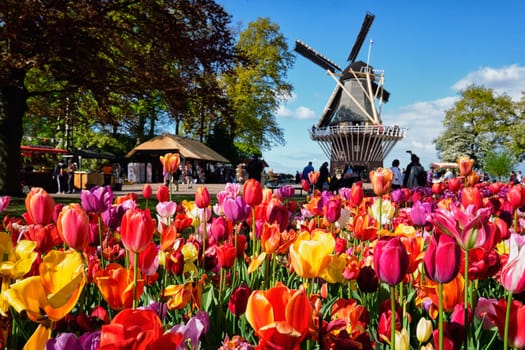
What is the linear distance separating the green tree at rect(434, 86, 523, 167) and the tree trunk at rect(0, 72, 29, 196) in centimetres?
4096

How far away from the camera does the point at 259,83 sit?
34219 mm

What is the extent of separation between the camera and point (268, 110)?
35.0 meters

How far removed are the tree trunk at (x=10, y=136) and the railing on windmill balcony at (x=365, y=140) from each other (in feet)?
91.6

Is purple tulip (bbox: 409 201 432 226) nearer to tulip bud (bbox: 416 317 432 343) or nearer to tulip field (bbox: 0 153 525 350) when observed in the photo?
tulip field (bbox: 0 153 525 350)

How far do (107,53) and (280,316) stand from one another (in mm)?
13122

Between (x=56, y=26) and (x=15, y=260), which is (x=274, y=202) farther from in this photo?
(x=56, y=26)

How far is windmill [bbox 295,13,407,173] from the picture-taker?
125 ft

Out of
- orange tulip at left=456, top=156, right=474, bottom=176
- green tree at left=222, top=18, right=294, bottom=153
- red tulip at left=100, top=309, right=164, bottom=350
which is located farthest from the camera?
green tree at left=222, top=18, right=294, bottom=153

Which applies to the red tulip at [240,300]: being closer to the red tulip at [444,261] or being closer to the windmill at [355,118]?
the red tulip at [444,261]

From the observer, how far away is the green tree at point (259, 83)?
3350cm

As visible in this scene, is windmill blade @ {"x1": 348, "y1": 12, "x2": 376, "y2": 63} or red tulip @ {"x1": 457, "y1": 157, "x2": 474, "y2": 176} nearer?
red tulip @ {"x1": 457, "y1": 157, "x2": 474, "y2": 176}

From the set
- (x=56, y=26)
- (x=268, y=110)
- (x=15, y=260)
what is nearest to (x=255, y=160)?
(x=56, y=26)

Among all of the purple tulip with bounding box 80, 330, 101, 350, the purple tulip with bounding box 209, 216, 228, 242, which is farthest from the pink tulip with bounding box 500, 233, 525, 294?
the purple tulip with bounding box 209, 216, 228, 242

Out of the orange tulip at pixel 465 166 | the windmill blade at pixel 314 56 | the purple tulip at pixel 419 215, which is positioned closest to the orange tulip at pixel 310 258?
the purple tulip at pixel 419 215
